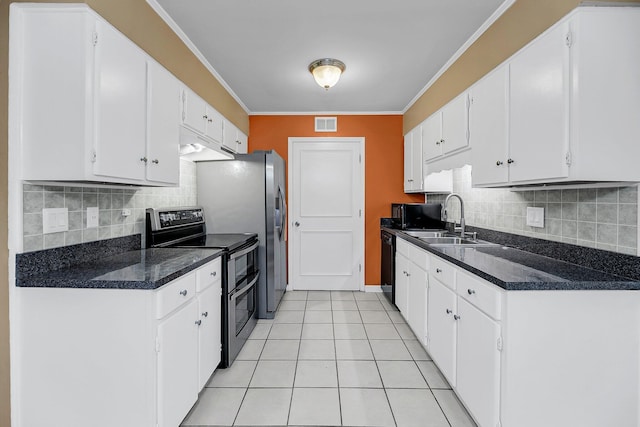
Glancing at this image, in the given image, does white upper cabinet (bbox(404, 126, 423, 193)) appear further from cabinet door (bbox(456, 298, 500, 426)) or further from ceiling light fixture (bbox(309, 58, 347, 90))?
cabinet door (bbox(456, 298, 500, 426))

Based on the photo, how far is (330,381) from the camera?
221 cm

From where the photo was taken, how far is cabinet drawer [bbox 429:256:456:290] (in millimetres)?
1969

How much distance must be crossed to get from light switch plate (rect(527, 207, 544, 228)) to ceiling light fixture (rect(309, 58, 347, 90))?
1898mm

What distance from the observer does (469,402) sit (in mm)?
1702

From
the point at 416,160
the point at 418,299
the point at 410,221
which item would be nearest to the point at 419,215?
the point at 410,221

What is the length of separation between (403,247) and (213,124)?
7.05 feet

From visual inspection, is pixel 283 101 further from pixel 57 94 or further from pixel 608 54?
pixel 608 54

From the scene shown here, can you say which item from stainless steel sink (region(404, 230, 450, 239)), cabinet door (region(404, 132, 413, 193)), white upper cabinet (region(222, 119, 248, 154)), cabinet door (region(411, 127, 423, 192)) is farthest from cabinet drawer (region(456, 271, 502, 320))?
white upper cabinet (region(222, 119, 248, 154))

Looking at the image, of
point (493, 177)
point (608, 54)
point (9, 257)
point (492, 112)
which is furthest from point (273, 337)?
point (608, 54)

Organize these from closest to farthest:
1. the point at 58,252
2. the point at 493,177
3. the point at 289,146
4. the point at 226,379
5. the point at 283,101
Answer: the point at 58,252 → the point at 493,177 → the point at 226,379 → the point at 283,101 → the point at 289,146

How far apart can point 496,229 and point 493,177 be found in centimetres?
75

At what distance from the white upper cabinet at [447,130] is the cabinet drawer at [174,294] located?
216 centimetres

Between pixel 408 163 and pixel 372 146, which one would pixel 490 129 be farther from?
pixel 372 146

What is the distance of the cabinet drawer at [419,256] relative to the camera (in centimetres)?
247
